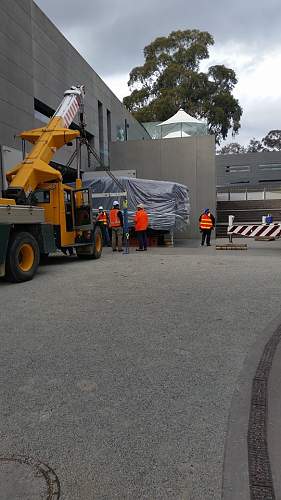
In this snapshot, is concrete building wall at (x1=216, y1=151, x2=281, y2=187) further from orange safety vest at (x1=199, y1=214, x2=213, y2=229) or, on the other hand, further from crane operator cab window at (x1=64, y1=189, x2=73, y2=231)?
crane operator cab window at (x1=64, y1=189, x2=73, y2=231)

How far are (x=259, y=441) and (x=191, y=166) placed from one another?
77.6 ft

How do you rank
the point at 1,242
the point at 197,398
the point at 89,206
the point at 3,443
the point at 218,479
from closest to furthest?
the point at 218,479 → the point at 3,443 → the point at 197,398 → the point at 1,242 → the point at 89,206

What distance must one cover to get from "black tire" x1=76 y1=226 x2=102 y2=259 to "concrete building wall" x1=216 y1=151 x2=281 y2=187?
51.2 m

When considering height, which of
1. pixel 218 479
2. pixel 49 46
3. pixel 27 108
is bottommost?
pixel 218 479

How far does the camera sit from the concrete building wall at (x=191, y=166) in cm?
2580

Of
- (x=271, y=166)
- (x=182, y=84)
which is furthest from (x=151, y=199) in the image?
(x=271, y=166)

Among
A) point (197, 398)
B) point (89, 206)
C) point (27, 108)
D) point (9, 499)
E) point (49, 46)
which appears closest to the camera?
point (9, 499)

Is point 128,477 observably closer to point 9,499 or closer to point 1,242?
point 9,499

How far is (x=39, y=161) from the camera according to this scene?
11.4 metres

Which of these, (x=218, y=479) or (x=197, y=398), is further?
(x=197, y=398)

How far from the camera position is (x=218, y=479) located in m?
2.74

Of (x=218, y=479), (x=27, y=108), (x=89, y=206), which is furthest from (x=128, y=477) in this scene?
(x=27, y=108)

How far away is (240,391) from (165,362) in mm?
935

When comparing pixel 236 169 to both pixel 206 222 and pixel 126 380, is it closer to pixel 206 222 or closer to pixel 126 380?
pixel 206 222
